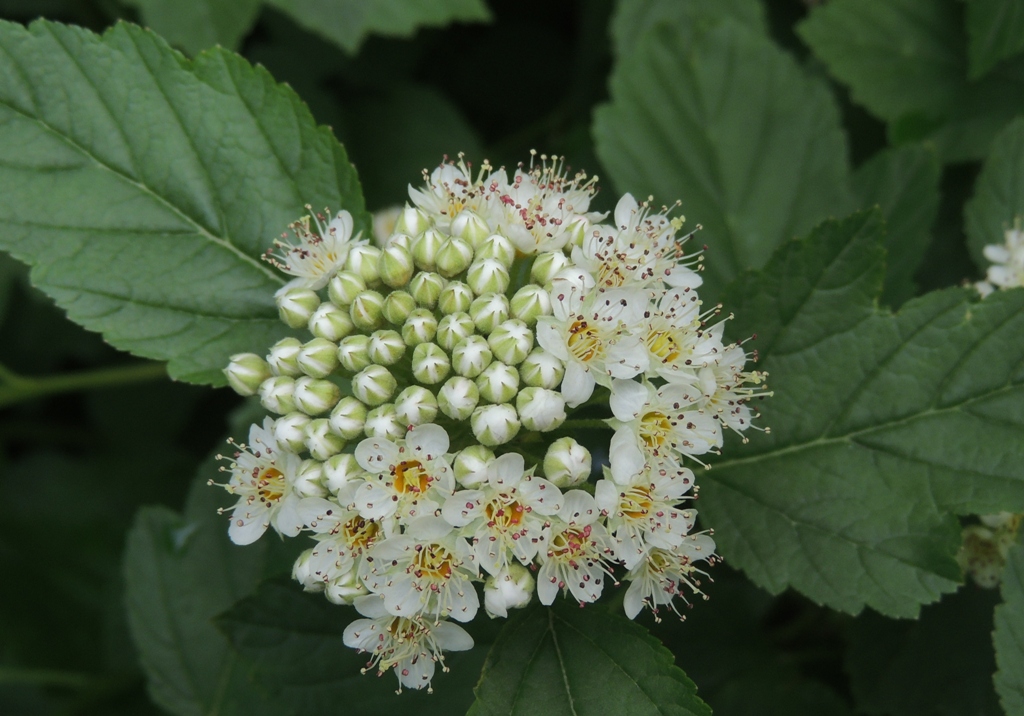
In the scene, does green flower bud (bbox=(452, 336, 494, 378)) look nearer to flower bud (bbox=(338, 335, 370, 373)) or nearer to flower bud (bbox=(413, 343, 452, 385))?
flower bud (bbox=(413, 343, 452, 385))

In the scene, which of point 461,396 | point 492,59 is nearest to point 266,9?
point 492,59

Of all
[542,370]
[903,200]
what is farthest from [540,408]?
[903,200]

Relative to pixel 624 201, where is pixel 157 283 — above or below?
below

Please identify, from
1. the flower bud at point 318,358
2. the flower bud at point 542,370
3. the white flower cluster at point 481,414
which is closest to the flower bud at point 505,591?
the white flower cluster at point 481,414

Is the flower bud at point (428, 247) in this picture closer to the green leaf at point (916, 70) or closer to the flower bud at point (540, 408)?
the flower bud at point (540, 408)

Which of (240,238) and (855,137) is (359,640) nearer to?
(240,238)

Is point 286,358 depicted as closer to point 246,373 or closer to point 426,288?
point 246,373
